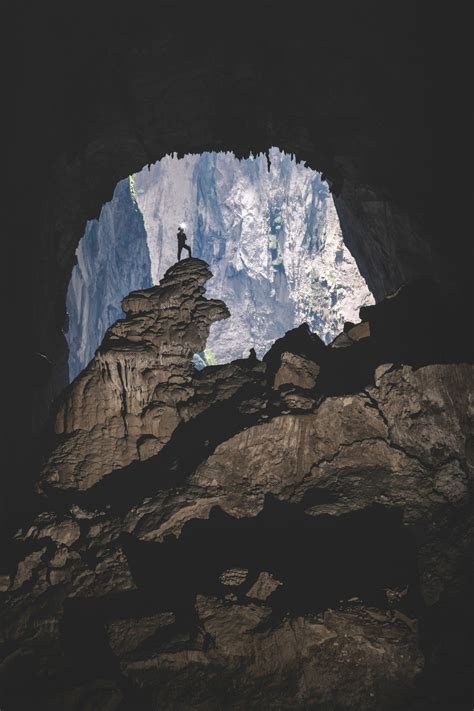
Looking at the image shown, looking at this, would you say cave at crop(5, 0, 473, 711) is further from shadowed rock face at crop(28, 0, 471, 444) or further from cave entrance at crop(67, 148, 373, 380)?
cave entrance at crop(67, 148, 373, 380)

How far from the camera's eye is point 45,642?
28.6 ft

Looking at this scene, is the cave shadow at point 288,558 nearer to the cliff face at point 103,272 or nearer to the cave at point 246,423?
the cave at point 246,423

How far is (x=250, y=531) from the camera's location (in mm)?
10281

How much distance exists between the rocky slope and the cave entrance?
276 feet

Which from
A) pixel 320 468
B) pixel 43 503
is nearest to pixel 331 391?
pixel 320 468

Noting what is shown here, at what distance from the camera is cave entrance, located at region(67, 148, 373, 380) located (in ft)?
336

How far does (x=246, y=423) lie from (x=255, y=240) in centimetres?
11348

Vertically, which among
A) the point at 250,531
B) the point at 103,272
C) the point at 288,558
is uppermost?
the point at 103,272

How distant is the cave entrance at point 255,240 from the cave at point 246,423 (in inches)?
3114

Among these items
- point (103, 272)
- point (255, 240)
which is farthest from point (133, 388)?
point (255, 240)

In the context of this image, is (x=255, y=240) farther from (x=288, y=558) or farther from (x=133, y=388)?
(x=288, y=558)

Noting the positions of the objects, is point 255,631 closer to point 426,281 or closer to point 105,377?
point 105,377

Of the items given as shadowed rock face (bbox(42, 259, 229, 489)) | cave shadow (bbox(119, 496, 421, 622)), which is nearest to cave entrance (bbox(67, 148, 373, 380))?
shadowed rock face (bbox(42, 259, 229, 489))

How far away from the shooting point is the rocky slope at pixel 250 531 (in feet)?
24.8
